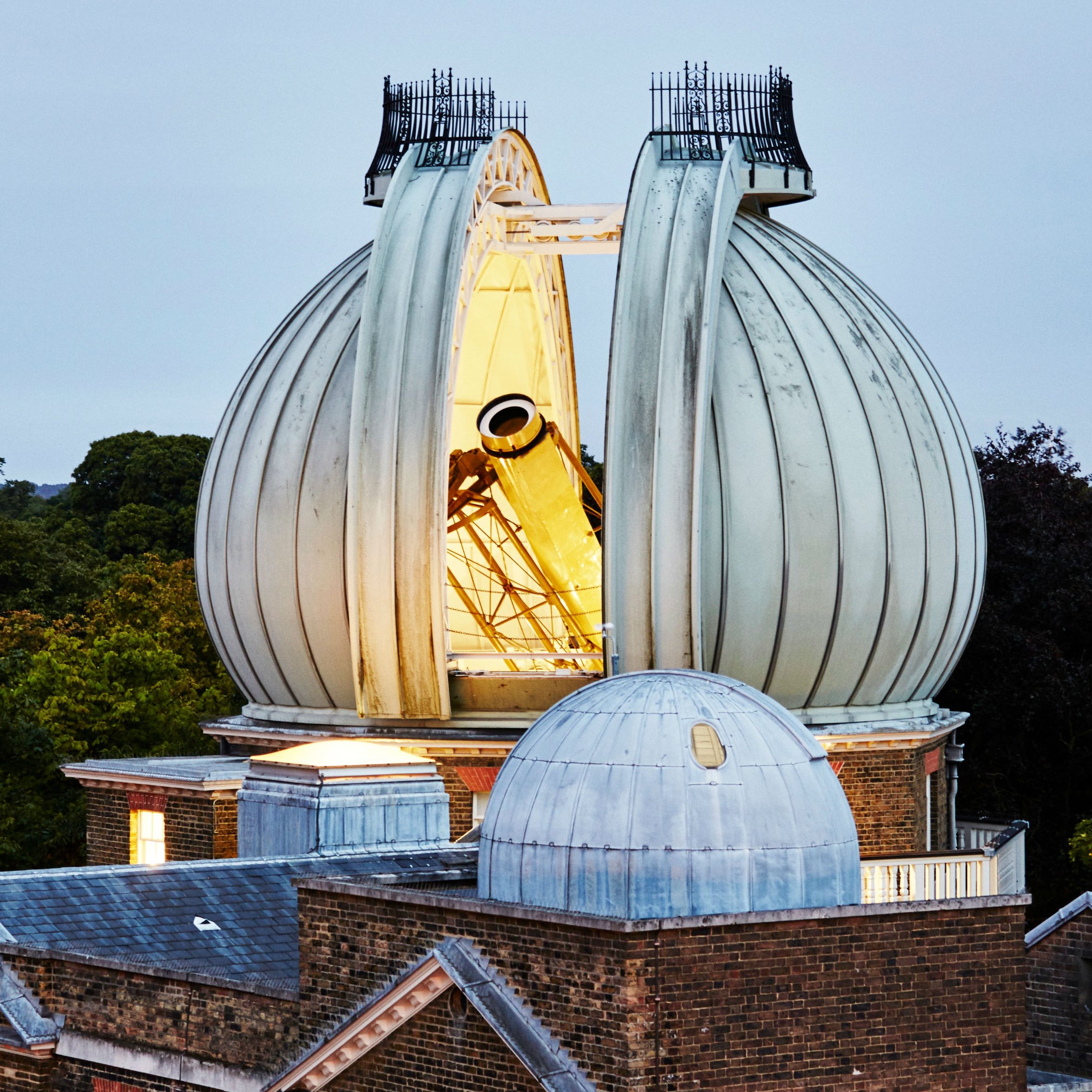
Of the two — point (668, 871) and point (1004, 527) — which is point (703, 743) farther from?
point (1004, 527)

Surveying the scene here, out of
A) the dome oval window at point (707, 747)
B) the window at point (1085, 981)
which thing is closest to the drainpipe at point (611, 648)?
the window at point (1085, 981)

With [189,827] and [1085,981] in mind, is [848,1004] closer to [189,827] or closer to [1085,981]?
[1085,981]

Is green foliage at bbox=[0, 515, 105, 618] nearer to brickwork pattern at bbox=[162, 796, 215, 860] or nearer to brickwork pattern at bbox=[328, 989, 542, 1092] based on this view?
brickwork pattern at bbox=[162, 796, 215, 860]

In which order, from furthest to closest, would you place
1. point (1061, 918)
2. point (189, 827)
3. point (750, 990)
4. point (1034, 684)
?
point (1034, 684) → point (189, 827) → point (1061, 918) → point (750, 990)

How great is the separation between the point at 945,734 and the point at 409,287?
8.38m

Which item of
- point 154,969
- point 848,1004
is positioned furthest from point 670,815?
point 154,969

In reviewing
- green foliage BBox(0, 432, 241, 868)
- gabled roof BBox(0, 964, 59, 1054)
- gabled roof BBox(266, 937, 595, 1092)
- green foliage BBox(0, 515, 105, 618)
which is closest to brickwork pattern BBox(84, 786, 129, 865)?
green foliage BBox(0, 432, 241, 868)

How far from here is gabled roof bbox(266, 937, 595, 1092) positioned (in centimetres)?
1305

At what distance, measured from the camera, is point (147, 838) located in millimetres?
25297

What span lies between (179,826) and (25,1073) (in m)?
7.60

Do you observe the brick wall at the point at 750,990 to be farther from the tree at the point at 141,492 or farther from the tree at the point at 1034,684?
the tree at the point at 141,492

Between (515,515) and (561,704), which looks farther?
(515,515)

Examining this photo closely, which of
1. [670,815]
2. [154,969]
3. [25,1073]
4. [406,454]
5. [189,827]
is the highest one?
[406,454]

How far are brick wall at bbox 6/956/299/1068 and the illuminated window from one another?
319 inches
